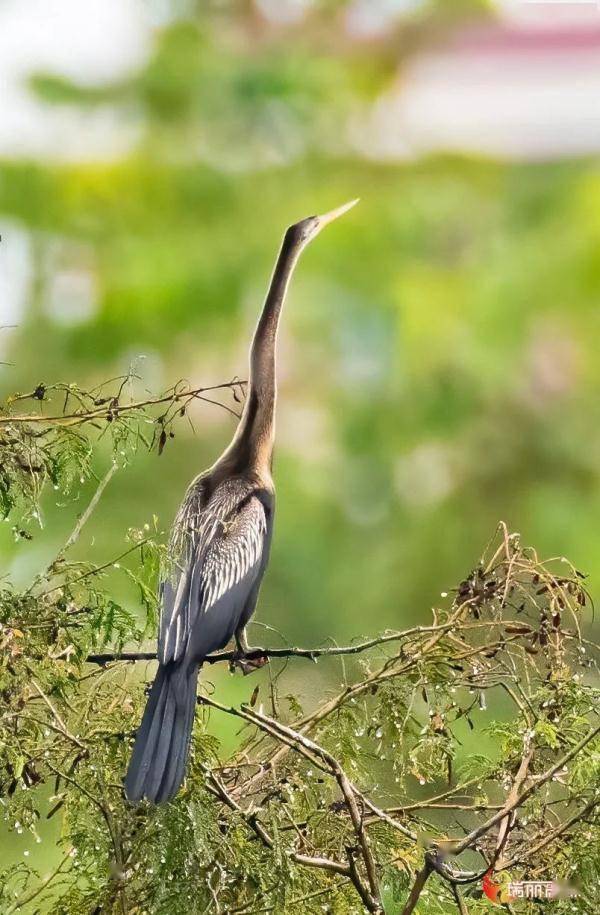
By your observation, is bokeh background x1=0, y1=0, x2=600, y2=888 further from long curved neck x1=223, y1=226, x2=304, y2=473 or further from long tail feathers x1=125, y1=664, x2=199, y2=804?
long tail feathers x1=125, y1=664, x2=199, y2=804

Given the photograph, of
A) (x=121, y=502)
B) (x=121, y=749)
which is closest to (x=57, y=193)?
(x=121, y=502)

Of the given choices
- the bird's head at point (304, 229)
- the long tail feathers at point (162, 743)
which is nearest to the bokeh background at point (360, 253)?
the bird's head at point (304, 229)

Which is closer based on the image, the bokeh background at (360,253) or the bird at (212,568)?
the bird at (212,568)

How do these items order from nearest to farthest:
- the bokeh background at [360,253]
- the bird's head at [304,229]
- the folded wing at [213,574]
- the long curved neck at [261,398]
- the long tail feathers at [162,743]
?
the long tail feathers at [162,743] < the folded wing at [213,574] < the long curved neck at [261,398] < the bird's head at [304,229] < the bokeh background at [360,253]

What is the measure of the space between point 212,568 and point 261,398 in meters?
0.26

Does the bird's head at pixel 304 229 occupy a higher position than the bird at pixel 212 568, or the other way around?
the bird's head at pixel 304 229

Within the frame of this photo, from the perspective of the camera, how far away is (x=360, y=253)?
9.57 ft

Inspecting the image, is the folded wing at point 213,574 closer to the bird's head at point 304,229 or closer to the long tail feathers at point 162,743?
the long tail feathers at point 162,743

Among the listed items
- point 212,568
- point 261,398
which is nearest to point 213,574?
point 212,568

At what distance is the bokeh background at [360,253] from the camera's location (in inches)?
110

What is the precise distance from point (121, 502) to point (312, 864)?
5.09ft

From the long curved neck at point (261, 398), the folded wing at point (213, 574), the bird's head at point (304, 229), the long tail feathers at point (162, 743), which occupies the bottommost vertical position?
the long tail feathers at point (162, 743)

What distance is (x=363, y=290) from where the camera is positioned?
9.71ft

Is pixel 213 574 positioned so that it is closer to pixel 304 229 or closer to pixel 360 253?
pixel 304 229
